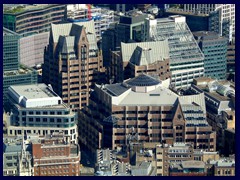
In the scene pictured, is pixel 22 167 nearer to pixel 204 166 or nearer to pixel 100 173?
pixel 100 173

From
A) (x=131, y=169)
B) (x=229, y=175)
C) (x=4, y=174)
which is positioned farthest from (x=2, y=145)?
(x=229, y=175)

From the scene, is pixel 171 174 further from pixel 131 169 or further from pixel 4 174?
pixel 4 174

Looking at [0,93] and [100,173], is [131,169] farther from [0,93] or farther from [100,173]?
[0,93]
